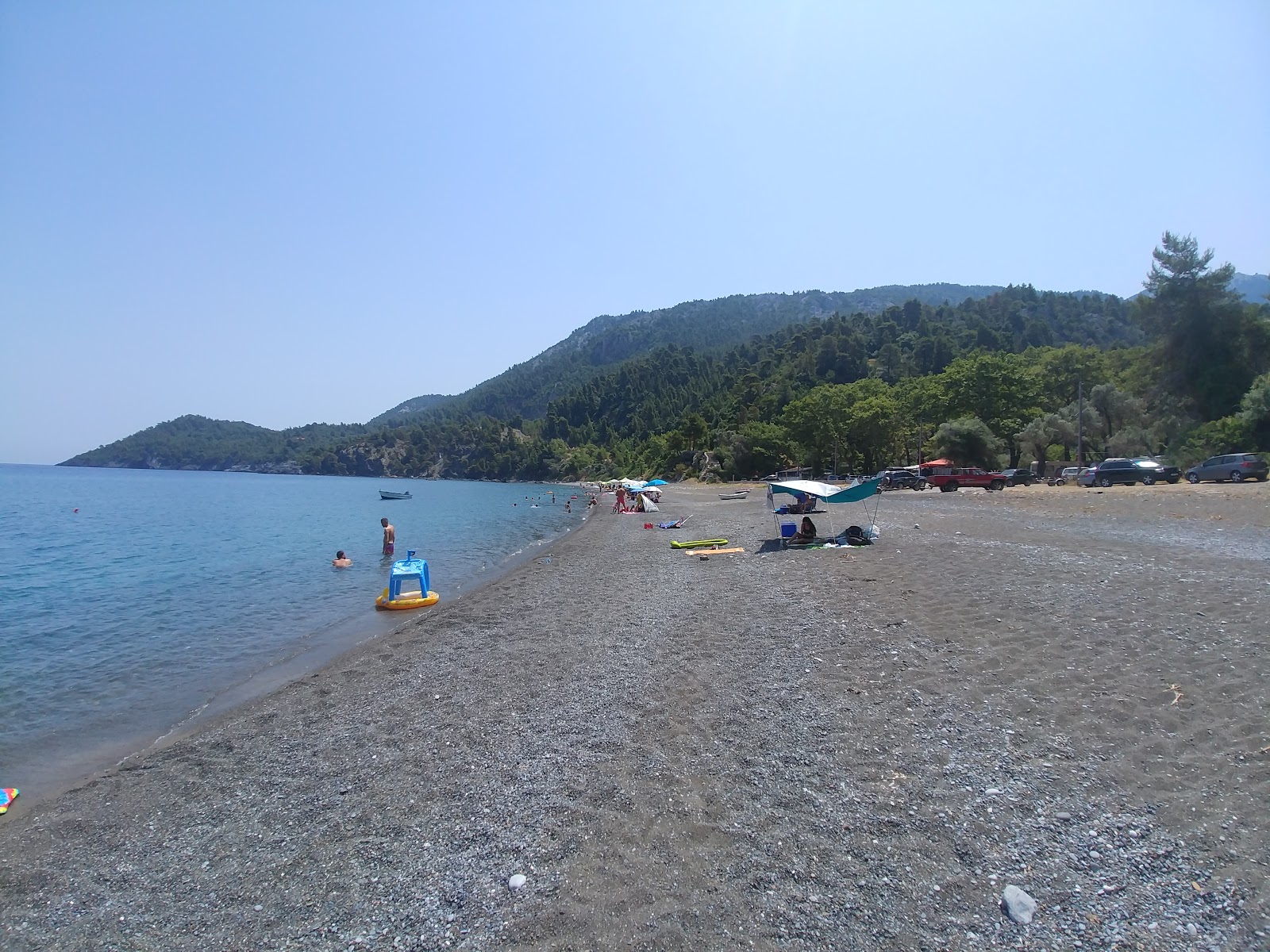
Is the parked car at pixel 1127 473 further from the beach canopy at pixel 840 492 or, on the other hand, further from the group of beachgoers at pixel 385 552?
the group of beachgoers at pixel 385 552

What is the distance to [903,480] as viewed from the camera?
49406 millimetres

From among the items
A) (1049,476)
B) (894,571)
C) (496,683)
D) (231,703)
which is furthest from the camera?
(1049,476)

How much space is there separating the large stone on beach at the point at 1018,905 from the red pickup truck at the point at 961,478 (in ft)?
146

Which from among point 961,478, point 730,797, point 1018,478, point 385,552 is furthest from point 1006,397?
point 730,797

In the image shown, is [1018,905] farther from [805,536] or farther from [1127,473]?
[1127,473]

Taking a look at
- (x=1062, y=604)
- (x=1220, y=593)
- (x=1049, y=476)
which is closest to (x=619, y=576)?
(x=1062, y=604)

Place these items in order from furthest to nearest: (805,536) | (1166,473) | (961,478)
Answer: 1. (961,478)
2. (1166,473)
3. (805,536)

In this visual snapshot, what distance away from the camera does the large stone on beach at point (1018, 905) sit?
3965mm

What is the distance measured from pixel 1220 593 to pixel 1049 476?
51.2m

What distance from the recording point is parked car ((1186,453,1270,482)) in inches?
1277

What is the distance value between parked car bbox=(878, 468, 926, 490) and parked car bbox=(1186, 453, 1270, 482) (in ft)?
52.8

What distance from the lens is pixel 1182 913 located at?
3.87m

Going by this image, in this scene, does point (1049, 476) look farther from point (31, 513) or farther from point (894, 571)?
point (31, 513)

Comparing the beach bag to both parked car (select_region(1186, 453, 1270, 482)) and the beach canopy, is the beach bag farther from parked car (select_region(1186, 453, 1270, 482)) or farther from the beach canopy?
parked car (select_region(1186, 453, 1270, 482))
